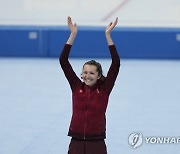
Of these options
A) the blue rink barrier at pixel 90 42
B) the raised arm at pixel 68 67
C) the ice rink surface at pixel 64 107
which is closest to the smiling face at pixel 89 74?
the raised arm at pixel 68 67

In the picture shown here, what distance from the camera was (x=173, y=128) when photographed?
5.08 meters

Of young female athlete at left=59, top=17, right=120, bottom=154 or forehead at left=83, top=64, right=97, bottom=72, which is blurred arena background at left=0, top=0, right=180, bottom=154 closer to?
young female athlete at left=59, top=17, right=120, bottom=154

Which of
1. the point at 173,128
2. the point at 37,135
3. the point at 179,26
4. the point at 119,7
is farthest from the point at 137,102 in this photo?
the point at 119,7

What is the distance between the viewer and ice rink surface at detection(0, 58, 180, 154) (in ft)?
15.1

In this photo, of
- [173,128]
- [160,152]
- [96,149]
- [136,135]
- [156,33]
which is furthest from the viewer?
[156,33]

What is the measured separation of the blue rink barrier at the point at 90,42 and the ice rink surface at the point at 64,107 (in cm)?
69

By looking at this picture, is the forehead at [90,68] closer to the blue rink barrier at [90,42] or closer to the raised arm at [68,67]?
the raised arm at [68,67]

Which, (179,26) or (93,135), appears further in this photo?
(179,26)

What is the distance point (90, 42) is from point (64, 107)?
12.0ft

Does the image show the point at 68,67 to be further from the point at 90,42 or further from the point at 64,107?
the point at 90,42

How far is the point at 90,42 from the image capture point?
9.42 metres

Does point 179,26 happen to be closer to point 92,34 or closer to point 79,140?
point 92,34

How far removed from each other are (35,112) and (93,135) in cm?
265

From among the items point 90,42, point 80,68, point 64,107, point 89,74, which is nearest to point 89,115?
point 89,74
